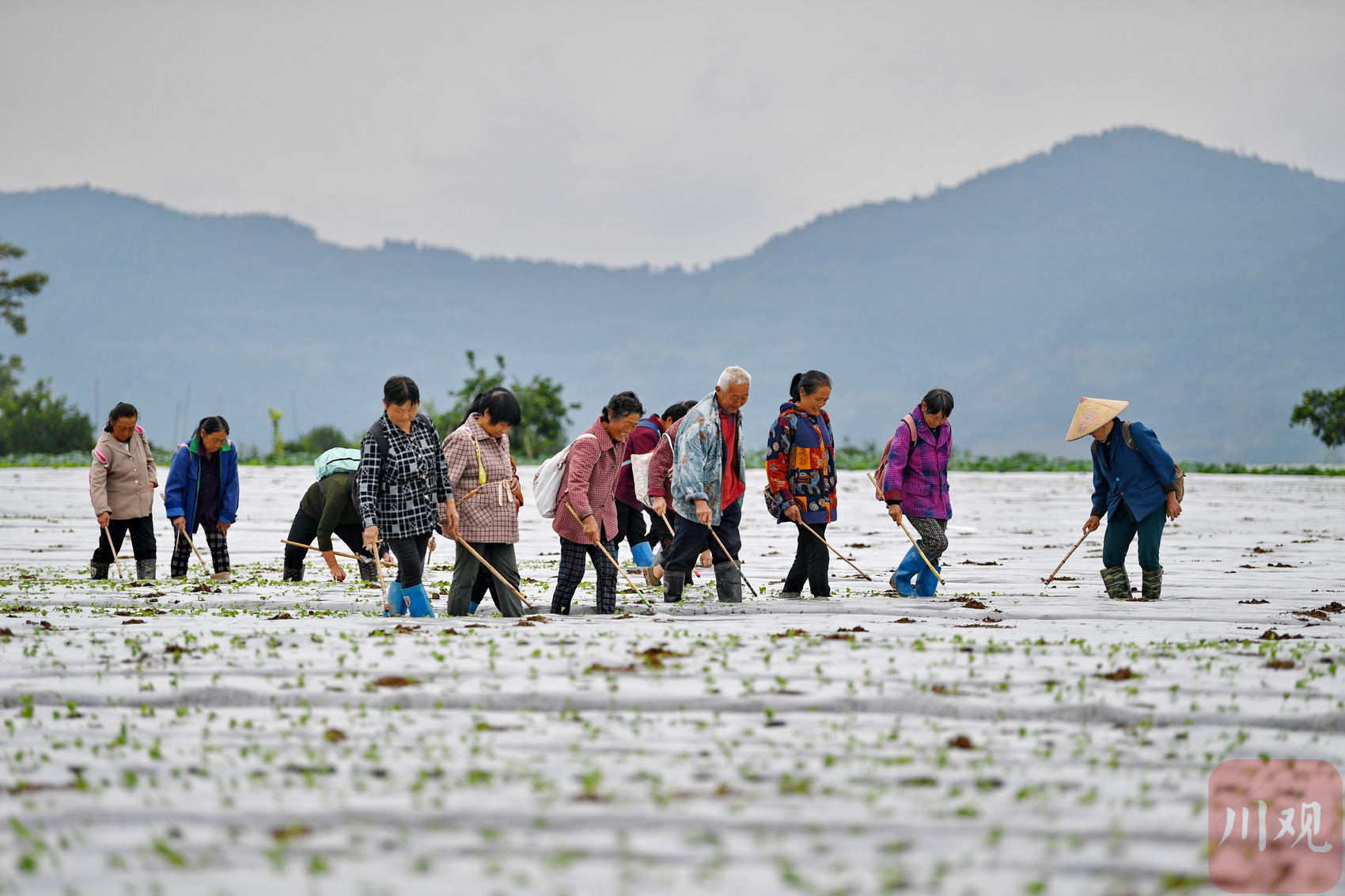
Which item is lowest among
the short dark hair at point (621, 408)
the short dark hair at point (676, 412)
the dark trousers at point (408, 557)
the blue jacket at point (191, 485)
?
the dark trousers at point (408, 557)

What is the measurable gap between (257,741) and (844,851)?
7.58 feet

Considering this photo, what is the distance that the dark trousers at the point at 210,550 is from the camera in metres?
9.64

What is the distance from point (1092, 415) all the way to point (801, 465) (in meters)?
2.29

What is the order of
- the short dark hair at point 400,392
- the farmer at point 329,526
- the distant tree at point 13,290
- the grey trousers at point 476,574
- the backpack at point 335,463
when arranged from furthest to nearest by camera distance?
the distant tree at point 13,290
the backpack at point 335,463
the farmer at point 329,526
the grey trousers at point 476,574
the short dark hair at point 400,392

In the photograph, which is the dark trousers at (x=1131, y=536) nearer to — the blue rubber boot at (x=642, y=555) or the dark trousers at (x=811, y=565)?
the dark trousers at (x=811, y=565)

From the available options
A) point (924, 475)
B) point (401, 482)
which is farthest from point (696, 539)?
point (401, 482)

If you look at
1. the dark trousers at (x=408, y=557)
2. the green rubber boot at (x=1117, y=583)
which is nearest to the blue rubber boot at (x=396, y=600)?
the dark trousers at (x=408, y=557)

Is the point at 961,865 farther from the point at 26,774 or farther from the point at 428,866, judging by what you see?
the point at 26,774

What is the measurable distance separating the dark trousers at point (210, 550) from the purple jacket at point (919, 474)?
241 inches

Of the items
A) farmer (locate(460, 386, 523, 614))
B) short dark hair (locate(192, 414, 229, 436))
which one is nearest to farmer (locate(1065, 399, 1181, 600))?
farmer (locate(460, 386, 523, 614))

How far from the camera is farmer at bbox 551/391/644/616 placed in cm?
716

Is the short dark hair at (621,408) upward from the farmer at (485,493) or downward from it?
upward

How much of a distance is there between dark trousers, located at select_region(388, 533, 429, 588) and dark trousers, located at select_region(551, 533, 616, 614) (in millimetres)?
1003

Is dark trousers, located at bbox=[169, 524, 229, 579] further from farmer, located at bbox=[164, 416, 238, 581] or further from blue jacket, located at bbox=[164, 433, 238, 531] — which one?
blue jacket, located at bbox=[164, 433, 238, 531]
